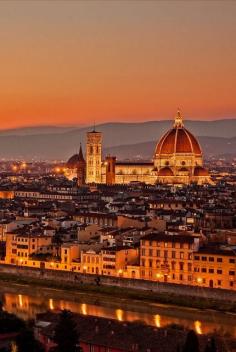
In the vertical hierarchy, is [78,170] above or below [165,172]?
above

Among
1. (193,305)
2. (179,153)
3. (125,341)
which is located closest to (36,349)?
(125,341)

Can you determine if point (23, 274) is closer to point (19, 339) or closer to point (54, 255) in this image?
point (54, 255)

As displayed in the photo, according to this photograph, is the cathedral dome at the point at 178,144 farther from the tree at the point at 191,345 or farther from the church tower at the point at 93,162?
the tree at the point at 191,345

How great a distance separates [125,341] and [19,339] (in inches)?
85.5

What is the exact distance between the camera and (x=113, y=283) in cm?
2770

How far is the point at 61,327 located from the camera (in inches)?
658

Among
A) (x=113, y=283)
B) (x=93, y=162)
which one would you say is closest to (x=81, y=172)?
(x=93, y=162)

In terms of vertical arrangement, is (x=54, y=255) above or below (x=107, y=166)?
below

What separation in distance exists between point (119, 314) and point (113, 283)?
371 cm

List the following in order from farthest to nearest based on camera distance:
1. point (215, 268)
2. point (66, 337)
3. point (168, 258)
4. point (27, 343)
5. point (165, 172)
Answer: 1. point (165, 172)
2. point (168, 258)
3. point (215, 268)
4. point (27, 343)
5. point (66, 337)

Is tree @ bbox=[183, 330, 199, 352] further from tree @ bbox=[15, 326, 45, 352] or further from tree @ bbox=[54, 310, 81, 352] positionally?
tree @ bbox=[15, 326, 45, 352]

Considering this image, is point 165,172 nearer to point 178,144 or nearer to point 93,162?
point 178,144

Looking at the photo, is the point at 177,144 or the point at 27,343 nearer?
the point at 27,343

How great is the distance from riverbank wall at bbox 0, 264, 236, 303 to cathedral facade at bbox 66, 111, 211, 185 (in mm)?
49122
